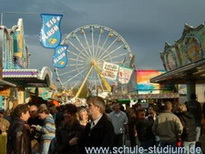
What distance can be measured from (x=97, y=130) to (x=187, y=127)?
4.14 m

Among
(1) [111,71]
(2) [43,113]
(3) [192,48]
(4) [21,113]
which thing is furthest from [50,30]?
(1) [111,71]

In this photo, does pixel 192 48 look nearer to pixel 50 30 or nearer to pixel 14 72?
pixel 50 30

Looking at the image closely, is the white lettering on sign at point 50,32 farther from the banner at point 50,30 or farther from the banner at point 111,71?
the banner at point 111,71

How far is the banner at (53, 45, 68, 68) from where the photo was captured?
79.6ft

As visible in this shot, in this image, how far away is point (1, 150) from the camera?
8.59 meters

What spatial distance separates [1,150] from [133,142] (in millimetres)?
3471

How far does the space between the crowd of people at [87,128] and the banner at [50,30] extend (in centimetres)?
752

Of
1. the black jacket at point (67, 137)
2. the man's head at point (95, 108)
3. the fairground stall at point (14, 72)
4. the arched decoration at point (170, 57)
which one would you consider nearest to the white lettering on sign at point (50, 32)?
the fairground stall at point (14, 72)

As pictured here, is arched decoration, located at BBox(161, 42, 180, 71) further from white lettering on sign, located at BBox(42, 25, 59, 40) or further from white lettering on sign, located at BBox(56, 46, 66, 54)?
white lettering on sign, located at BBox(42, 25, 59, 40)

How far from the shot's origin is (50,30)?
58.8 feet

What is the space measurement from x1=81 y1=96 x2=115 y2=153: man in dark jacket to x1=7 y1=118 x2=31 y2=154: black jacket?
1.09m

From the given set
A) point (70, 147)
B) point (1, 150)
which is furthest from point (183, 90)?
point (70, 147)

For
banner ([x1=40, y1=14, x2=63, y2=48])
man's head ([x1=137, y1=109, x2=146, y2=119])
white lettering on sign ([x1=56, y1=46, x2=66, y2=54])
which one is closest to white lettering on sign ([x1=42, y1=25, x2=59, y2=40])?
banner ([x1=40, y1=14, x2=63, y2=48])

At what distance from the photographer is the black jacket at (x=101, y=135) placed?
436cm
